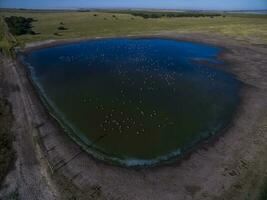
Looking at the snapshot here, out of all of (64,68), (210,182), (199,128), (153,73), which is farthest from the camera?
(64,68)

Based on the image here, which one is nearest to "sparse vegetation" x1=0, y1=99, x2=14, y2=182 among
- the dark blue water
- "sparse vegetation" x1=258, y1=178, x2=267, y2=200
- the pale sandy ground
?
the pale sandy ground

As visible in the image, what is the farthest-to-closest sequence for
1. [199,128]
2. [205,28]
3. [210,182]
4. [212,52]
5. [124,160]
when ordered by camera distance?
[205,28], [212,52], [199,128], [124,160], [210,182]

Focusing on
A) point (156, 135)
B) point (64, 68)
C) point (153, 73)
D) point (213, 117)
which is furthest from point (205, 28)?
point (156, 135)

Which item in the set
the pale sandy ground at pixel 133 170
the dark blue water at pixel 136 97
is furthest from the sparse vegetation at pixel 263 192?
the dark blue water at pixel 136 97

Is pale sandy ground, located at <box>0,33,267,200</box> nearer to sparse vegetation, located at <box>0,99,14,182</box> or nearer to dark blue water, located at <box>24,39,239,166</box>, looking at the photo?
sparse vegetation, located at <box>0,99,14,182</box>

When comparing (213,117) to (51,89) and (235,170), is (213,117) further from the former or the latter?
Answer: (51,89)
